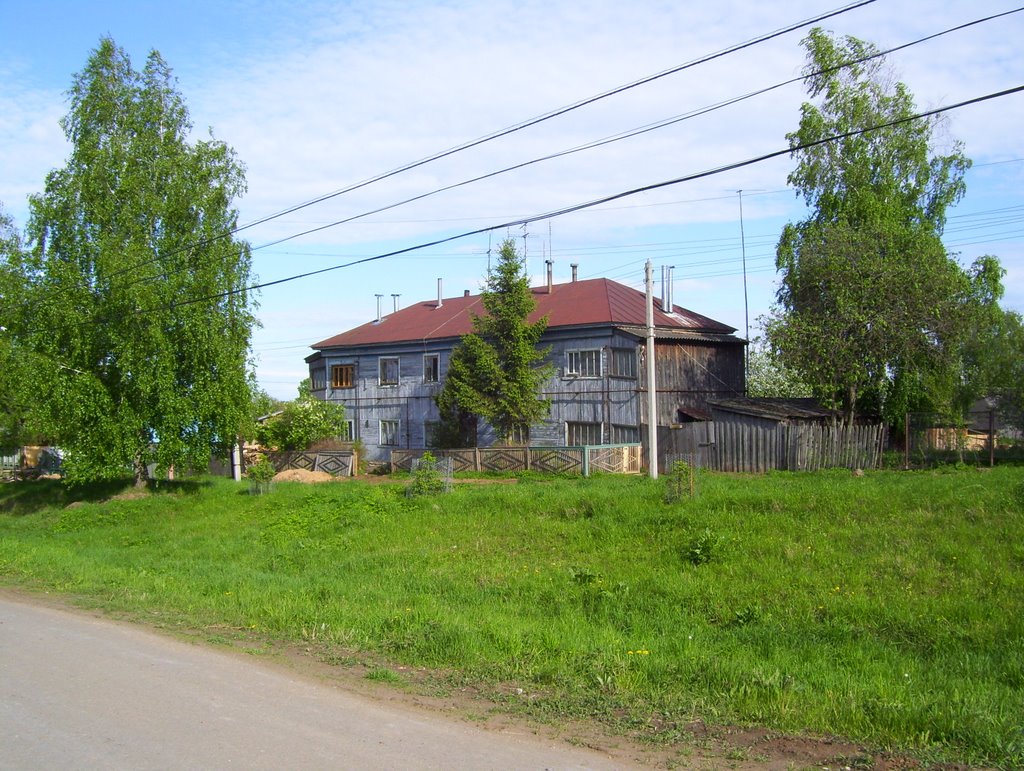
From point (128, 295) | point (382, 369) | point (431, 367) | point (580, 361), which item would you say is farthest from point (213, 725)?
point (382, 369)

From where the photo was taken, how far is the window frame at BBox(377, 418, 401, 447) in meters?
41.7

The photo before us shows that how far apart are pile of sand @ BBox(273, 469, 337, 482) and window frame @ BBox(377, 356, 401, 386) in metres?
7.75

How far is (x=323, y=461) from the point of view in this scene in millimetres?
35594

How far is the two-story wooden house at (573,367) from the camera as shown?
1340 inches

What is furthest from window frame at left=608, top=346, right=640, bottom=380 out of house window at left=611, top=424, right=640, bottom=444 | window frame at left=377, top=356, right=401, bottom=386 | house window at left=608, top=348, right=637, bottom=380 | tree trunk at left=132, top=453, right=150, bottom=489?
tree trunk at left=132, top=453, right=150, bottom=489

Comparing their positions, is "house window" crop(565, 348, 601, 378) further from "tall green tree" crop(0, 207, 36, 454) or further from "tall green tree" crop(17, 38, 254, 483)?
"tall green tree" crop(0, 207, 36, 454)

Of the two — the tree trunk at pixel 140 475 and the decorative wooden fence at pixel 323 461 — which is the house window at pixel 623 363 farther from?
the tree trunk at pixel 140 475

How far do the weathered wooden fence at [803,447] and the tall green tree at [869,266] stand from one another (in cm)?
198

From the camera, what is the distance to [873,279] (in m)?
27.0

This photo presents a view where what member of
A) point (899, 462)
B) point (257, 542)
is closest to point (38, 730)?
point (257, 542)

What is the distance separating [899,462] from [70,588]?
22.1 m

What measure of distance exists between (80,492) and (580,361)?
63.5ft

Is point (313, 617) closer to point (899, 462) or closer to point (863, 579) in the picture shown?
point (863, 579)

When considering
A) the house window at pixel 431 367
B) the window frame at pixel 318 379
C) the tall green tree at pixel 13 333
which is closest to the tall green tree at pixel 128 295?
the tall green tree at pixel 13 333
